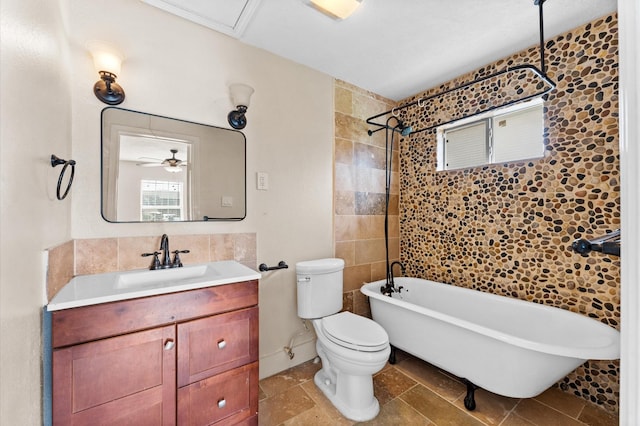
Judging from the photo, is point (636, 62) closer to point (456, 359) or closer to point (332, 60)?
point (456, 359)

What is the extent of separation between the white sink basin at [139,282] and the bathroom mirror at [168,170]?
1.07 feet

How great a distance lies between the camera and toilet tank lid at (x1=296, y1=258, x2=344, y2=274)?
212cm

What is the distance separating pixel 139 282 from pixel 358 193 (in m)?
1.90

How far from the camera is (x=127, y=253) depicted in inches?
62.7

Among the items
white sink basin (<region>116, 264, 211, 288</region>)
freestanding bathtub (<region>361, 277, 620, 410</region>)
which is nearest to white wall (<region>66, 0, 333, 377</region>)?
white sink basin (<region>116, 264, 211, 288</region>)

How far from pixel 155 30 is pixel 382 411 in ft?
9.15

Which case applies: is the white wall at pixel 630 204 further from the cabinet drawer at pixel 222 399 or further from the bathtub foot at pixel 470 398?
the bathtub foot at pixel 470 398

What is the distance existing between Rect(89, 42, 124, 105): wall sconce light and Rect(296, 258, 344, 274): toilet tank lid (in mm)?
1549

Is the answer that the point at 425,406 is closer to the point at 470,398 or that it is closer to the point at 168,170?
the point at 470,398

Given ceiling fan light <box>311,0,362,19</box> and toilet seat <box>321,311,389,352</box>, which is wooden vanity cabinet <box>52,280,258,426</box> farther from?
ceiling fan light <box>311,0,362,19</box>

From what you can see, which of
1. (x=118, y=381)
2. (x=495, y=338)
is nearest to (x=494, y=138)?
(x=495, y=338)

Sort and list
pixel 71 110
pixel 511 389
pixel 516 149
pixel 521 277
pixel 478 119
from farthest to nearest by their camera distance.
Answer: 1. pixel 478 119
2. pixel 516 149
3. pixel 521 277
4. pixel 511 389
5. pixel 71 110

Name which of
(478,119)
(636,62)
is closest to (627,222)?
(636,62)

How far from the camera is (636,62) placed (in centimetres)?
41
